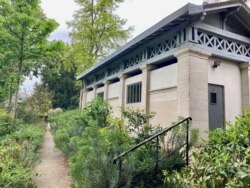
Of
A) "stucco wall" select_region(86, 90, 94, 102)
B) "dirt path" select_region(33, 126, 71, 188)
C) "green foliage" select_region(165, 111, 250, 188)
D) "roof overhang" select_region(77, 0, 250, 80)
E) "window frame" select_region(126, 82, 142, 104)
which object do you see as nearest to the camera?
"green foliage" select_region(165, 111, 250, 188)

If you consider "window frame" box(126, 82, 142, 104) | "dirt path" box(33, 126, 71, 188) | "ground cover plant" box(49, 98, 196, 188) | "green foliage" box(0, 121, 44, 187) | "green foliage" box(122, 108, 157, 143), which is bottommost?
"dirt path" box(33, 126, 71, 188)

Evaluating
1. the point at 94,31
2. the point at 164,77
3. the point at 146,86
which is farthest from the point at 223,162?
the point at 94,31

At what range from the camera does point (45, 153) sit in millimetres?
9453

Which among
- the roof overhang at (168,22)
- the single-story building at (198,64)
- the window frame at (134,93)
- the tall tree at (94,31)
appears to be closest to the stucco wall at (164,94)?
the single-story building at (198,64)

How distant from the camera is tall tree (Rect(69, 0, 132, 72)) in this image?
2081 cm

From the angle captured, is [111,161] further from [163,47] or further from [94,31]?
[94,31]

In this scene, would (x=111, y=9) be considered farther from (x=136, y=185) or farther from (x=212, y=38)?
(x=136, y=185)

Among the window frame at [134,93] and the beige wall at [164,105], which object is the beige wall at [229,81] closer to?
the beige wall at [164,105]

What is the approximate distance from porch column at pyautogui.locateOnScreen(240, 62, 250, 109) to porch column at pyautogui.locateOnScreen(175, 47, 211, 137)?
7.32ft

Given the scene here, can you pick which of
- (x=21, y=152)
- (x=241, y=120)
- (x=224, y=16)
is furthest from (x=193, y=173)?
(x=224, y=16)

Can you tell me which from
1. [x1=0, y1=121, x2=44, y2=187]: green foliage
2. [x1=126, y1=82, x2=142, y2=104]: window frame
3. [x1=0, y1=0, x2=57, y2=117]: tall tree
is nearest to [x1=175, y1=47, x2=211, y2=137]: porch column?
[x1=126, y1=82, x2=142, y2=104]: window frame

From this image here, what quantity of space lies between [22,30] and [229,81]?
9.13 meters

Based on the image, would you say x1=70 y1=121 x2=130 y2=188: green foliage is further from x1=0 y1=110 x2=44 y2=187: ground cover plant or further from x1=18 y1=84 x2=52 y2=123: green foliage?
x1=18 y1=84 x2=52 y2=123: green foliage

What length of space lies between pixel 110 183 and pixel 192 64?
4.49 metres
